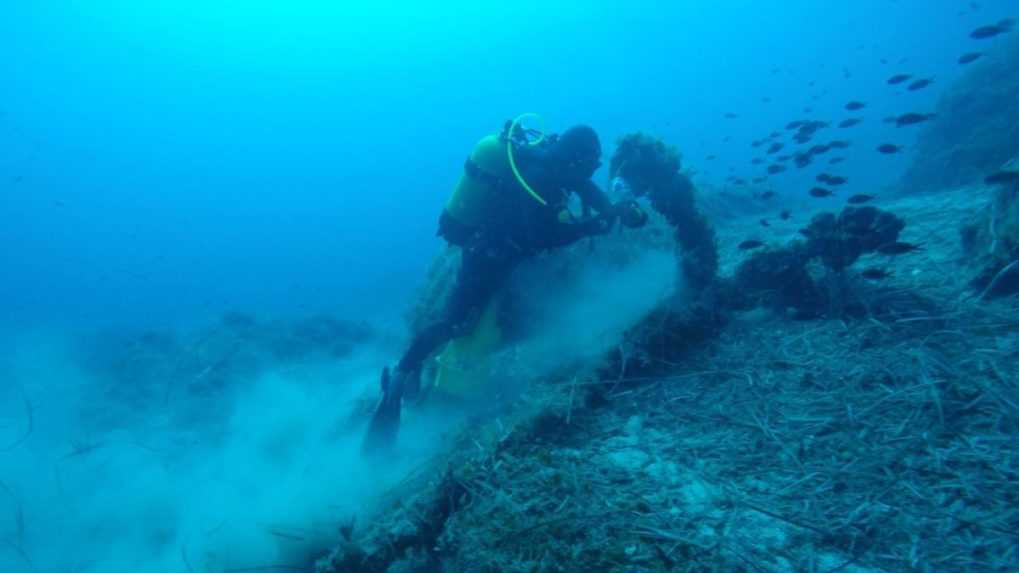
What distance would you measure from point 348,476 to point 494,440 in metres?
3.03

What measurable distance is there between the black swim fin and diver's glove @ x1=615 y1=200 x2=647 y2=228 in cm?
370

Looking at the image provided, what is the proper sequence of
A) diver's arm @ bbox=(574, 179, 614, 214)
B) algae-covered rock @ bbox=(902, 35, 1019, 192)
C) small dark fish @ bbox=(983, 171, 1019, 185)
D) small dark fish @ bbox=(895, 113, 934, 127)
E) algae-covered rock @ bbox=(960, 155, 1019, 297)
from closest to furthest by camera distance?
algae-covered rock @ bbox=(960, 155, 1019, 297) → small dark fish @ bbox=(983, 171, 1019, 185) → diver's arm @ bbox=(574, 179, 614, 214) → small dark fish @ bbox=(895, 113, 934, 127) → algae-covered rock @ bbox=(902, 35, 1019, 192)

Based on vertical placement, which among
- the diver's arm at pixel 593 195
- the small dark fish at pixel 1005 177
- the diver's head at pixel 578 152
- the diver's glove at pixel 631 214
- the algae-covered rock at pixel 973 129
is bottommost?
the algae-covered rock at pixel 973 129

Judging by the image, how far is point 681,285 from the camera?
231 inches

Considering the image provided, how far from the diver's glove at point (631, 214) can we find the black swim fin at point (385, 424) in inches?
146

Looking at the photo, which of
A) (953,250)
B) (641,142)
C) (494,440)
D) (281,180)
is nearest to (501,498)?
(494,440)

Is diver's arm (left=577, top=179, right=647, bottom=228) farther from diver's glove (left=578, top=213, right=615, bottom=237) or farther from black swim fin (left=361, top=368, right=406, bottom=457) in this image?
black swim fin (left=361, top=368, right=406, bottom=457)

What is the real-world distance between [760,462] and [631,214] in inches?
141

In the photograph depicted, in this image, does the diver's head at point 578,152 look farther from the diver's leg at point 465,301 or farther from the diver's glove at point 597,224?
the diver's leg at point 465,301

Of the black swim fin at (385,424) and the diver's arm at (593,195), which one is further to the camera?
the diver's arm at (593,195)

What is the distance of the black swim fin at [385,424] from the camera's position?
5.90 metres

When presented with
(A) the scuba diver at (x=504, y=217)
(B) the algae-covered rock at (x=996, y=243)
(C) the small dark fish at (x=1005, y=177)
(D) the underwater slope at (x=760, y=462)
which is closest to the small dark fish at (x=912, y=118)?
(B) the algae-covered rock at (x=996, y=243)

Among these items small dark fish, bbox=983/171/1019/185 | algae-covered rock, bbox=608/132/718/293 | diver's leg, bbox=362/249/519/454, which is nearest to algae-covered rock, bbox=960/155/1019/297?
small dark fish, bbox=983/171/1019/185

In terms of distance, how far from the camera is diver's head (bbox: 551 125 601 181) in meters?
5.96
